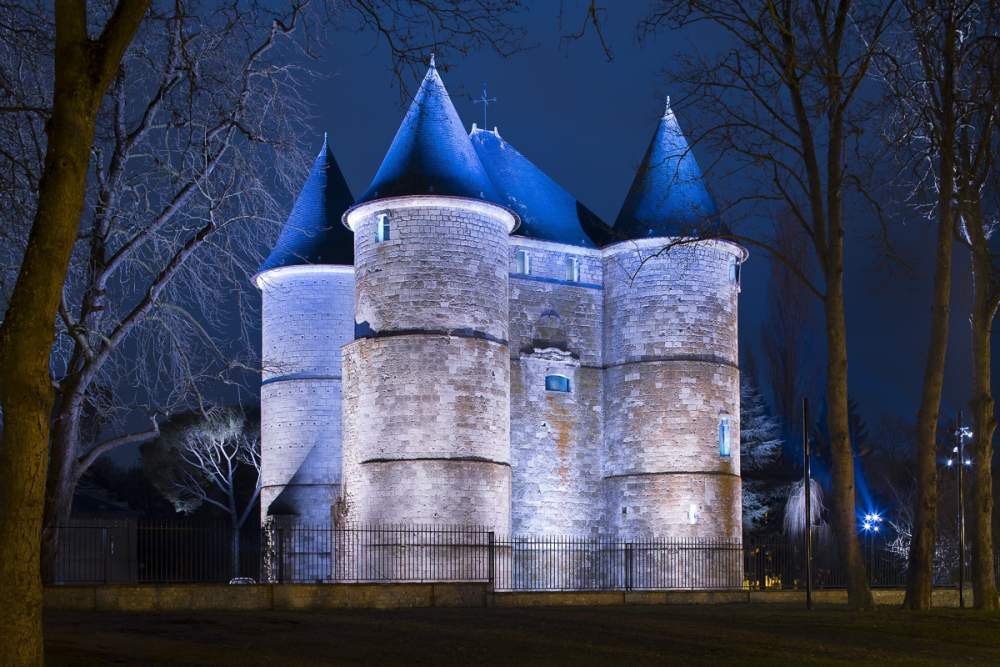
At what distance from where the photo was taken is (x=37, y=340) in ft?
25.7

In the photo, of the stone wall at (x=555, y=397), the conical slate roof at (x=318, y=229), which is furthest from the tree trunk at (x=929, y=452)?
the conical slate roof at (x=318, y=229)

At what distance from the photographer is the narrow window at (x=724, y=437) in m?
31.9

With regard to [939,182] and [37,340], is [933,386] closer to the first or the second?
[939,182]

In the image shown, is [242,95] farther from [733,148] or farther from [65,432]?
[733,148]

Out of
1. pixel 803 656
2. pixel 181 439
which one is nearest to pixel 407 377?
pixel 803 656

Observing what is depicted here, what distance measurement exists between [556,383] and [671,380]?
299cm

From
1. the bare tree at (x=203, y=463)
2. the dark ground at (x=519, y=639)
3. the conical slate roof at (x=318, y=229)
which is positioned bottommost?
the dark ground at (x=519, y=639)

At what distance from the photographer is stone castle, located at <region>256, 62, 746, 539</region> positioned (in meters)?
27.9

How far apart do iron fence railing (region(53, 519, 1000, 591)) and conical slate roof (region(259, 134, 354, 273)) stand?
281 inches

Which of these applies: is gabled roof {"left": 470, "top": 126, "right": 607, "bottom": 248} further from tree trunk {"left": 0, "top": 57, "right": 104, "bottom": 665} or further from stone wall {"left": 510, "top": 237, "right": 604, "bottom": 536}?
tree trunk {"left": 0, "top": 57, "right": 104, "bottom": 665}

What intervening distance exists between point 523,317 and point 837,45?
15.0m

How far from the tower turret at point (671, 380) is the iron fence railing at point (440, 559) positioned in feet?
2.66

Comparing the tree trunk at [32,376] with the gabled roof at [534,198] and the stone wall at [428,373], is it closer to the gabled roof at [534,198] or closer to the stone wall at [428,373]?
the stone wall at [428,373]

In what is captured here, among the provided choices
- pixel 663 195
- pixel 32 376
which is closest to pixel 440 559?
pixel 663 195
